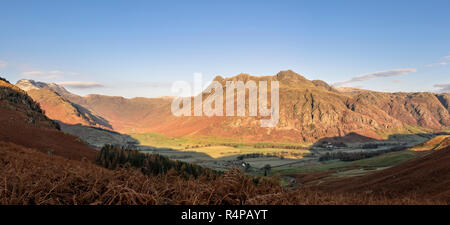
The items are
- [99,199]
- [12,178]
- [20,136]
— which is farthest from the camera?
[20,136]

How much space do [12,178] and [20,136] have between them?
46.1m

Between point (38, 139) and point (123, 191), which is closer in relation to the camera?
point (123, 191)

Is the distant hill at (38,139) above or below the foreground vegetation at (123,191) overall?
below

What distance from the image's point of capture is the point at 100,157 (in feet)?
154

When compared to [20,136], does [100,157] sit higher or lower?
lower

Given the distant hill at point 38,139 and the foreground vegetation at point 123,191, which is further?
the distant hill at point 38,139

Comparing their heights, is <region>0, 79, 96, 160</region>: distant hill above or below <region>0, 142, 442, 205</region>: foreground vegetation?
below

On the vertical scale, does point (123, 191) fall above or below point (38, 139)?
above

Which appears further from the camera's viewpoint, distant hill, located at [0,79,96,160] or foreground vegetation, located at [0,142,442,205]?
distant hill, located at [0,79,96,160]
